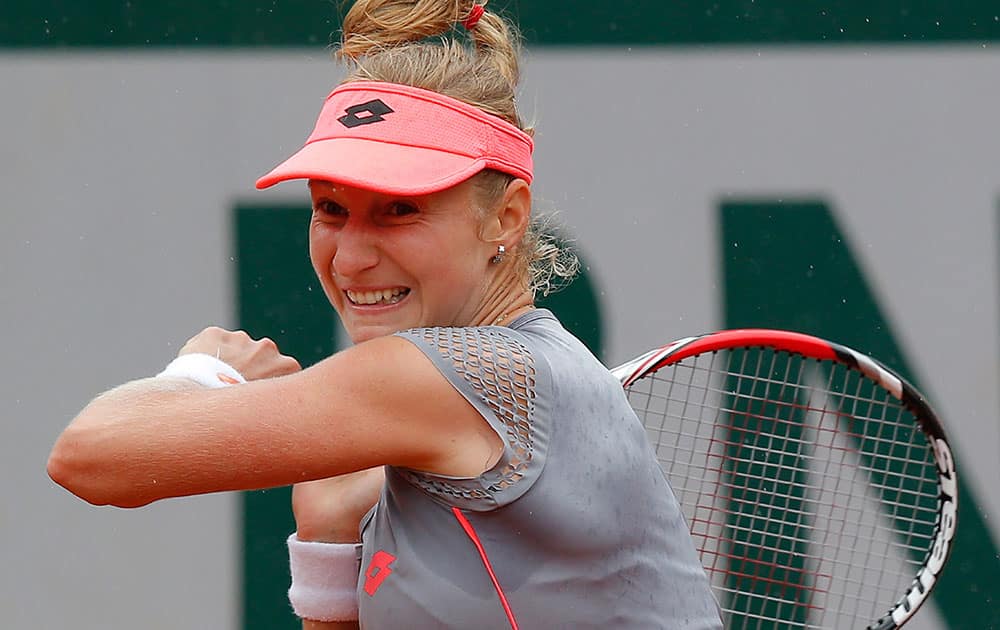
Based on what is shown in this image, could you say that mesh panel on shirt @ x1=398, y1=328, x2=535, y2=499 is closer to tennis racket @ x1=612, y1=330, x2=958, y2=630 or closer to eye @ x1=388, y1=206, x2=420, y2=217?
eye @ x1=388, y1=206, x2=420, y2=217

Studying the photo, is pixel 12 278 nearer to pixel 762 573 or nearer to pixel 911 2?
pixel 762 573

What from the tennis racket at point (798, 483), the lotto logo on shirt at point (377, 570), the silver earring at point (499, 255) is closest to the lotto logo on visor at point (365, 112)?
the silver earring at point (499, 255)

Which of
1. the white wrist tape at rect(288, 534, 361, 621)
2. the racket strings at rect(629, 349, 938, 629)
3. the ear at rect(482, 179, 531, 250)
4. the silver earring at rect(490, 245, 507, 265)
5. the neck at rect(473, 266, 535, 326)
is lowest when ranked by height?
the racket strings at rect(629, 349, 938, 629)

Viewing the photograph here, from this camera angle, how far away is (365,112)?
1863 mm

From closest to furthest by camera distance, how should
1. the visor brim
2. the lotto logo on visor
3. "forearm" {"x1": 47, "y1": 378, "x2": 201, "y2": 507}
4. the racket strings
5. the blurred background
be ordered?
1. "forearm" {"x1": 47, "y1": 378, "x2": 201, "y2": 507}
2. the visor brim
3. the lotto logo on visor
4. the racket strings
5. the blurred background

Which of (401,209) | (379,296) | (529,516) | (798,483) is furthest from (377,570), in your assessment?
(798,483)

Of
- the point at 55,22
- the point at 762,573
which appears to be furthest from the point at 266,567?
the point at 55,22

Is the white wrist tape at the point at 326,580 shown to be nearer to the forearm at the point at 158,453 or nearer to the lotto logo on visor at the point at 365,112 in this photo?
the forearm at the point at 158,453

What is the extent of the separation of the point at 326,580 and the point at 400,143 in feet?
2.18

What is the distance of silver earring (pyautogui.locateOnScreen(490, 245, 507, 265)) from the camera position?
75.2 inches

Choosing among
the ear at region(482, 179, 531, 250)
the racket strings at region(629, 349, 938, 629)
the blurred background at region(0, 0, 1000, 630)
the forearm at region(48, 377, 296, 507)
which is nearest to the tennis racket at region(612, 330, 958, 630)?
the racket strings at region(629, 349, 938, 629)

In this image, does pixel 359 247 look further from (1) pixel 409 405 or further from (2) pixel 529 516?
(2) pixel 529 516

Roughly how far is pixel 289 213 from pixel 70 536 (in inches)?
41.4

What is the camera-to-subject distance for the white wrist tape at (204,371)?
177cm
